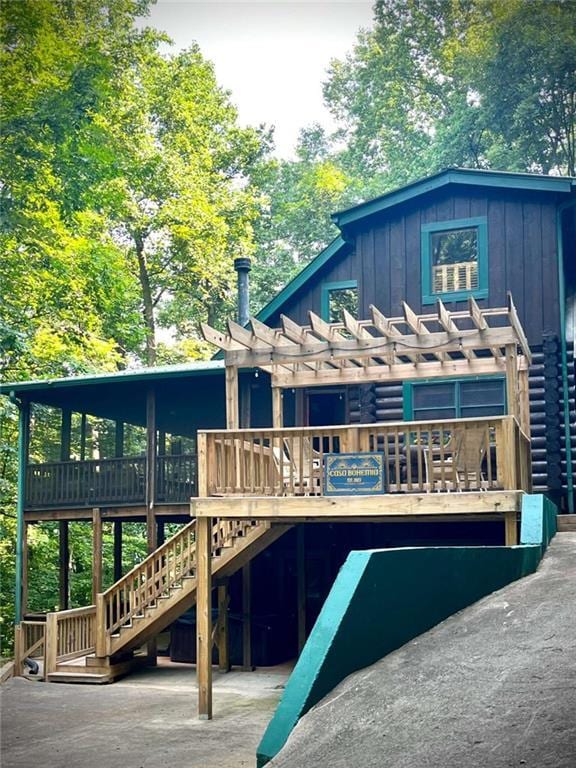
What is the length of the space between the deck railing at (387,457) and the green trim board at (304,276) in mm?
5628

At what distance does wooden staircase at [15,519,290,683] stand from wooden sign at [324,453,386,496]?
97.9 inches

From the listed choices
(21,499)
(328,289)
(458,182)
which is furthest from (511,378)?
(21,499)

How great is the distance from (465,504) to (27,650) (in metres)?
9.11

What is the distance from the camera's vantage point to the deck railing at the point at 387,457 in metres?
11.2

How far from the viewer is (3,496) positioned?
26203 millimetres


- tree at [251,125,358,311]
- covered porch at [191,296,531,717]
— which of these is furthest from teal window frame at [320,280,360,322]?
tree at [251,125,358,311]

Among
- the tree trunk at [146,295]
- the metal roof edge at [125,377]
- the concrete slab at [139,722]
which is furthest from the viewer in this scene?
the tree trunk at [146,295]

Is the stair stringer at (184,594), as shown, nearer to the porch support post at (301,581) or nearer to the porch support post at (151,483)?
the porch support post at (301,581)

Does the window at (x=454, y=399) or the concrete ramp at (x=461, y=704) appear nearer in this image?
the concrete ramp at (x=461, y=704)

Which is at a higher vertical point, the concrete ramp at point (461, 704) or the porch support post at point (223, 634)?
the concrete ramp at point (461, 704)

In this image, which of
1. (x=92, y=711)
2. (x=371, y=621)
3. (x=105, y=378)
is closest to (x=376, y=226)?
(x=105, y=378)

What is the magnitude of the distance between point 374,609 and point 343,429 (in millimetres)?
6300

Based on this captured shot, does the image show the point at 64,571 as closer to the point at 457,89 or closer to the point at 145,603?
the point at 145,603

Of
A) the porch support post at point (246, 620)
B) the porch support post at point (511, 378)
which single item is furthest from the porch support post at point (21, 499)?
the porch support post at point (511, 378)
